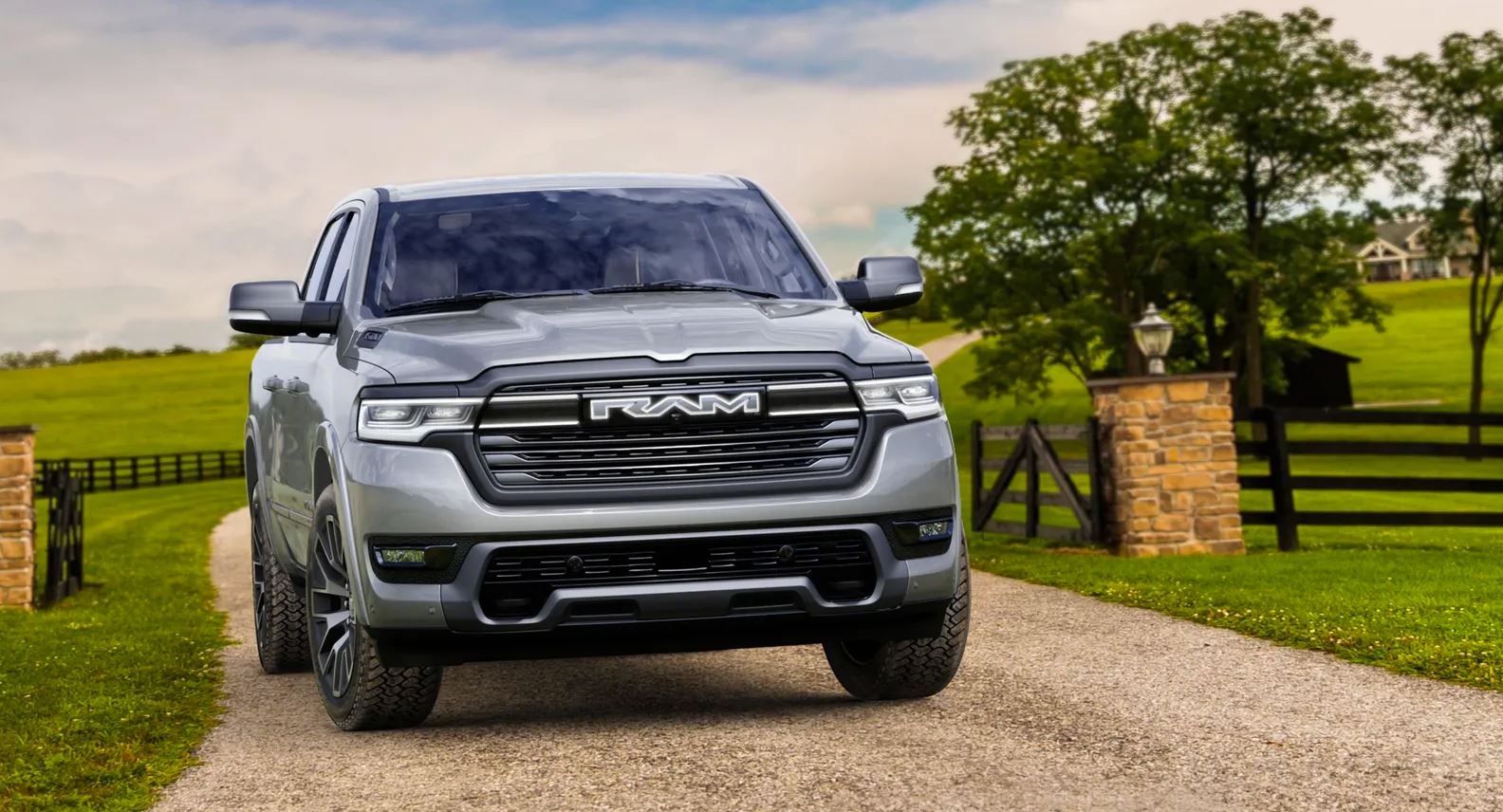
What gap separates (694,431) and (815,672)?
97.2 inches

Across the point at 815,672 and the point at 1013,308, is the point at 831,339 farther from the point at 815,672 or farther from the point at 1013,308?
the point at 1013,308

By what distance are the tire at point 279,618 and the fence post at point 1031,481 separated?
10.1 m

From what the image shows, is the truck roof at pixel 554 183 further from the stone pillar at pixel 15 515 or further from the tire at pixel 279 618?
the stone pillar at pixel 15 515

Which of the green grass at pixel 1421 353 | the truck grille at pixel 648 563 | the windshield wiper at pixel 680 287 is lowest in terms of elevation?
the green grass at pixel 1421 353

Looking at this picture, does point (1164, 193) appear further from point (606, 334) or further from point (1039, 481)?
point (606, 334)

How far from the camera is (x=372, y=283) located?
283 inches

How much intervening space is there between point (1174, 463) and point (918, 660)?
28.3 feet

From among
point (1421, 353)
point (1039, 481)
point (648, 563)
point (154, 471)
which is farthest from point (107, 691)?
point (1421, 353)

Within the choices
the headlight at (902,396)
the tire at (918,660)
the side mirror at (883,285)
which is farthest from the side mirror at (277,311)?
the tire at (918,660)

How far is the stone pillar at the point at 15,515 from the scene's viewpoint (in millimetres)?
13344

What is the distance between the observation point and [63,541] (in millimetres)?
16047

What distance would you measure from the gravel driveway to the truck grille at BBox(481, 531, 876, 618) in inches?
23.5

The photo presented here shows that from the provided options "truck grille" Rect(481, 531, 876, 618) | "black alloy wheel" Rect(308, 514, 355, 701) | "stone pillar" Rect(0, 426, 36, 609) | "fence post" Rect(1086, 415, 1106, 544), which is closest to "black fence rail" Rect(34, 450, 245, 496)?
"stone pillar" Rect(0, 426, 36, 609)

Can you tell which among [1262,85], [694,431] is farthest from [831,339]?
[1262,85]
